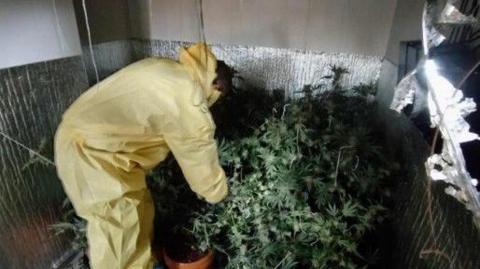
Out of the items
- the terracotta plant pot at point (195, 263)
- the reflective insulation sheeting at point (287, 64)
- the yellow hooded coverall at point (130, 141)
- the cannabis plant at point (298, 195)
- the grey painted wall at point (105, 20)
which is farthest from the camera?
the reflective insulation sheeting at point (287, 64)

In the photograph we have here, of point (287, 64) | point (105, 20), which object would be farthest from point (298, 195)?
point (105, 20)

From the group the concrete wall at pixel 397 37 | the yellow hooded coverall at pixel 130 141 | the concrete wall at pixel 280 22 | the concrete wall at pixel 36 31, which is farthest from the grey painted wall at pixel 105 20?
the concrete wall at pixel 397 37

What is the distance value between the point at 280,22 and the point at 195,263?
4.37ft

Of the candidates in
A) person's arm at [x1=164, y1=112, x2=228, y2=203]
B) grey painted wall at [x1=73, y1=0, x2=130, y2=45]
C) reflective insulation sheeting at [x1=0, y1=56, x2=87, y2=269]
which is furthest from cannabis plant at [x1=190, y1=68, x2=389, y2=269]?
grey painted wall at [x1=73, y1=0, x2=130, y2=45]

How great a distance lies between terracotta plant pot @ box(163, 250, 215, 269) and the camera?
135 cm

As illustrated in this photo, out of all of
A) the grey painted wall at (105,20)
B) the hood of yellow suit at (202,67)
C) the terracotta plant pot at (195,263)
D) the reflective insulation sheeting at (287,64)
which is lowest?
the terracotta plant pot at (195,263)

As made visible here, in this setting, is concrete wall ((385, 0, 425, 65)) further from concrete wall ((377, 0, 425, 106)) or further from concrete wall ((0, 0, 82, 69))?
concrete wall ((0, 0, 82, 69))

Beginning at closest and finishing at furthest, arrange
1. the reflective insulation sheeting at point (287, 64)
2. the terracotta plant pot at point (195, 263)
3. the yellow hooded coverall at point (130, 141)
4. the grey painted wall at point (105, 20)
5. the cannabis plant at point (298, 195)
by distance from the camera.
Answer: the yellow hooded coverall at point (130, 141) → the cannabis plant at point (298, 195) → the terracotta plant pot at point (195, 263) → the grey painted wall at point (105, 20) → the reflective insulation sheeting at point (287, 64)

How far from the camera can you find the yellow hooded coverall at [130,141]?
1.04m

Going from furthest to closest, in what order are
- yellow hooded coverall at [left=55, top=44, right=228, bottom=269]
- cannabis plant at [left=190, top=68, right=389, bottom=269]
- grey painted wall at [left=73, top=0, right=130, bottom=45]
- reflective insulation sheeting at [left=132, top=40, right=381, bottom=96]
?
reflective insulation sheeting at [left=132, top=40, right=381, bottom=96] → grey painted wall at [left=73, top=0, right=130, bottom=45] → cannabis plant at [left=190, top=68, right=389, bottom=269] → yellow hooded coverall at [left=55, top=44, right=228, bottom=269]

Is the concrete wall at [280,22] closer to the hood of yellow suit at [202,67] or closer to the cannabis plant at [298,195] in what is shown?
A: the cannabis plant at [298,195]

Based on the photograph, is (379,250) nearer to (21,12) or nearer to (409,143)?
(409,143)

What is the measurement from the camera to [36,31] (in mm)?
1196

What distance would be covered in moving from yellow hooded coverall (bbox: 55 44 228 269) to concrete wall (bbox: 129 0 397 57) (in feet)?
2.69
